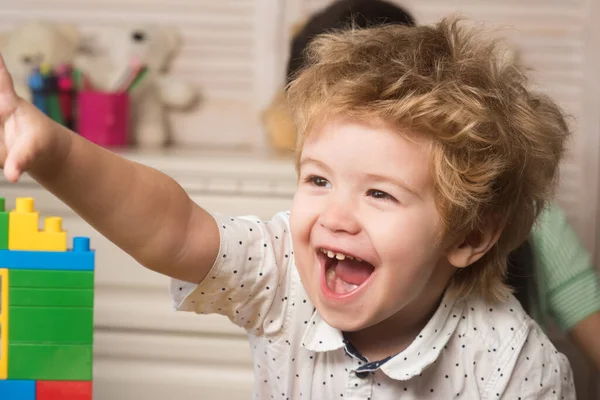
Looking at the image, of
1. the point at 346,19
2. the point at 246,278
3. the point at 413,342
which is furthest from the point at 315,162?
the point at 346,19

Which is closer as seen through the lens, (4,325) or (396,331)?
(4,325)

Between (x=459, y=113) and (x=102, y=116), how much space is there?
1.16 m

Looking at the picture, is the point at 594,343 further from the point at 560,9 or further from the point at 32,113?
the point at 32,113

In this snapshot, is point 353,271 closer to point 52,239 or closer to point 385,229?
point 385,229

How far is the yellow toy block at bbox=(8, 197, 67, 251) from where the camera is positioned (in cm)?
81

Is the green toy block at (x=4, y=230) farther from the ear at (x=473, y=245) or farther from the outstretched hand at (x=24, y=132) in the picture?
the ear at (x=473, y=245)

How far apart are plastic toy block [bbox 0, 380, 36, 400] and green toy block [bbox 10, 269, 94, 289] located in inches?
3.6

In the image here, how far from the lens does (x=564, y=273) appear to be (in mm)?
1341

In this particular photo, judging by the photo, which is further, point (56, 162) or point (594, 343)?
point (594, 343)

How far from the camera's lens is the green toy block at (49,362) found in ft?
2.62

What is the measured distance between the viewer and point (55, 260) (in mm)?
807

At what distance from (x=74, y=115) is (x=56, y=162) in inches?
51.5

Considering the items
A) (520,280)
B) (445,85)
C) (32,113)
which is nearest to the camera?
(32,113)

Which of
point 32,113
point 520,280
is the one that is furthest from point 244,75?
point 32,113
